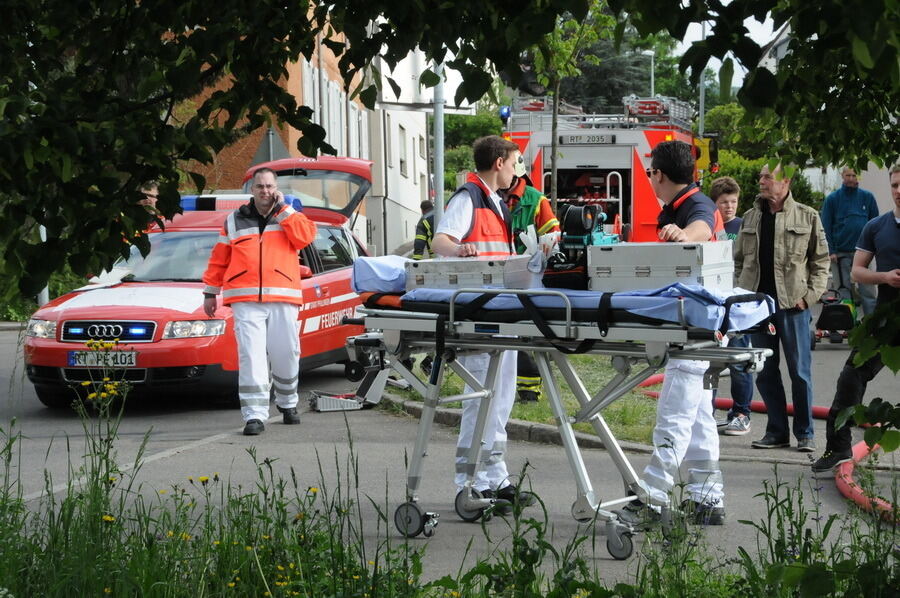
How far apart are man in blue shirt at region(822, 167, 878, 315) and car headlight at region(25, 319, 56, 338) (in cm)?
851

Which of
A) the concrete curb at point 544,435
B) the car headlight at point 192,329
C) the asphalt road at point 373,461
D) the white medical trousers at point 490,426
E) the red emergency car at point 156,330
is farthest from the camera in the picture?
the car headlight at point 192,329

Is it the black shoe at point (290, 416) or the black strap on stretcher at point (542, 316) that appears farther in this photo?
the black shoe at point (290, 416)

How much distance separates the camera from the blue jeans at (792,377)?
357 inches

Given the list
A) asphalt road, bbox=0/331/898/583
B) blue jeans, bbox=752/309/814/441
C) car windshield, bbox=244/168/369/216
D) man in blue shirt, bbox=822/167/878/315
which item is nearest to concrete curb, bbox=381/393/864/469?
asphalt road, bbox=0/331/898/583

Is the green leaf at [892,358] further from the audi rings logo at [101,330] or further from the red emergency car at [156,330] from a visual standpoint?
the audi rings logo at [101,330]

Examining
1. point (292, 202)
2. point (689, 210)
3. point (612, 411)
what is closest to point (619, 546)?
point (689, 210)

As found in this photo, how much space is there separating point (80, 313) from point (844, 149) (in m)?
7.58

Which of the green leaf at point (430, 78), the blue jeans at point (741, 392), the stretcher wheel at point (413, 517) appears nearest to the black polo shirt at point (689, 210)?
the stretcher wheel at point (413, 517)

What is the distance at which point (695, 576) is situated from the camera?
4598 mm

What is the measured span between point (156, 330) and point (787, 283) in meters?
5.41

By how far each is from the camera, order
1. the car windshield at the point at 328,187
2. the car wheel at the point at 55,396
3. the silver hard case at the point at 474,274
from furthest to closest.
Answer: the car windshield at the point at 328,187 → the car wheel at the point at 55,396 → the silver hard case at the point at 474,274

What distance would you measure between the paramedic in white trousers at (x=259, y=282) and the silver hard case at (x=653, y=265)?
4878 mm

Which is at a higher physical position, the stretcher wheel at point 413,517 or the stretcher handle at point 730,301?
the stretcher handle at point 730,301

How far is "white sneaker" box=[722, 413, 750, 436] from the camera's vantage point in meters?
9.92
